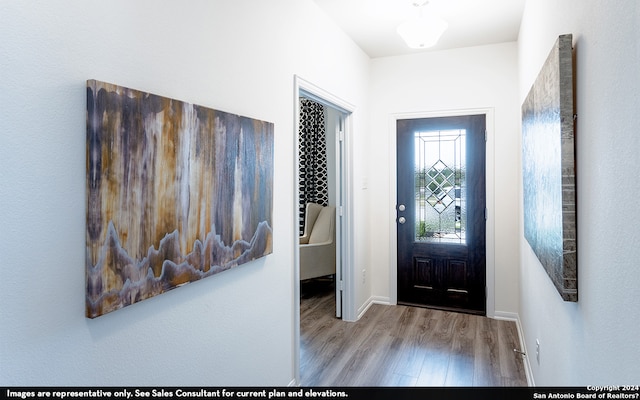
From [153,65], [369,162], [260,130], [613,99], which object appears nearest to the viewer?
[613,99]

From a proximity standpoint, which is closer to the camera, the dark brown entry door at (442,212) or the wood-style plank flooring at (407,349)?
the wood-style plank flooring at (407,349)

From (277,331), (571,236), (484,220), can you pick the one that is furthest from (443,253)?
(571,236)

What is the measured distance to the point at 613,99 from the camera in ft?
2.90

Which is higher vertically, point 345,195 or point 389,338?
point 345,195

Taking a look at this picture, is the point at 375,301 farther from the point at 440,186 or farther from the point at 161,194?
the point at 161,194

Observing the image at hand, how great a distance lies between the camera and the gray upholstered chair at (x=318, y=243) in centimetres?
454

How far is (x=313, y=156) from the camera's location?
213 inches

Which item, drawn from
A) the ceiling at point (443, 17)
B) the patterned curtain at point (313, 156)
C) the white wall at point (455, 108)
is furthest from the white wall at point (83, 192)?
the patterned curtain at point (313, 156)

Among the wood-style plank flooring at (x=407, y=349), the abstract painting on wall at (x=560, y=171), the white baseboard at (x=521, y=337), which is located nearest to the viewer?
the abstract painting on wall at (x=560, y=171)

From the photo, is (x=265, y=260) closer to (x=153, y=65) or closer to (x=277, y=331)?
(x=277, y=331)

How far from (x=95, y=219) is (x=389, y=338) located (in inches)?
107

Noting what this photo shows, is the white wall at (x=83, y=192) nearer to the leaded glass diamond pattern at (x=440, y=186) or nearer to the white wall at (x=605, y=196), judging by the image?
the white wall at (x=605, y=196)

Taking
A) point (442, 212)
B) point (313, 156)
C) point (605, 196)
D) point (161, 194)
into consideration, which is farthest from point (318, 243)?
point (605, 196)

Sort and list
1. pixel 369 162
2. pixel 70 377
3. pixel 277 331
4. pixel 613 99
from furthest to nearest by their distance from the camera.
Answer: pixel 369 162
pixel 277 331
pixel 70 377
pixel 613 99
